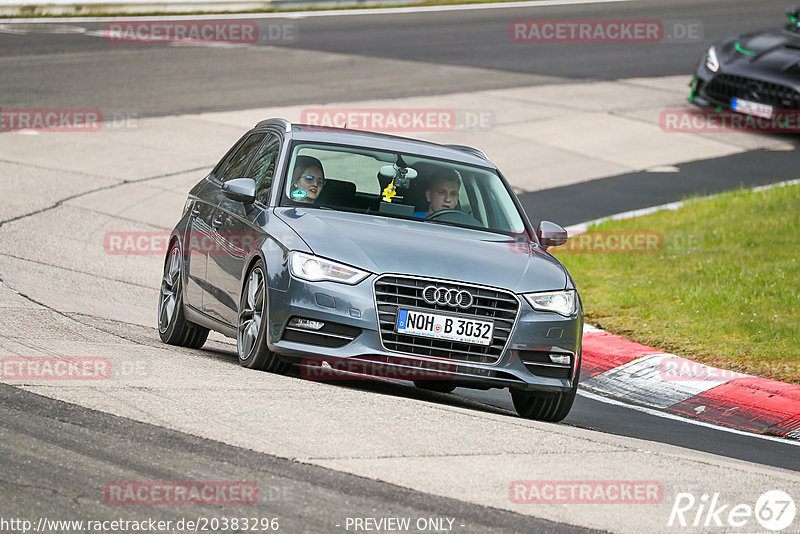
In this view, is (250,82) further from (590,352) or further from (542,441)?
(542,441)

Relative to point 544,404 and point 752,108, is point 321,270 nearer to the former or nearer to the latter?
point 544,404

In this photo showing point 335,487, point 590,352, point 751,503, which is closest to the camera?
point 335,487

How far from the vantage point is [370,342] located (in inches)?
299

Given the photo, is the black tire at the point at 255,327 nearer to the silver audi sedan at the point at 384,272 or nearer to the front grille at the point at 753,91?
the silver audi sedan at the point at 384,272

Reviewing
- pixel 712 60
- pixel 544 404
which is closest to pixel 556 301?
pixel 544 404

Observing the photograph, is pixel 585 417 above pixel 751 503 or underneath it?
underneath

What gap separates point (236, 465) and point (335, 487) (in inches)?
18.7

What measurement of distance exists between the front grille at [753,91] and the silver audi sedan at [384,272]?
481 inches

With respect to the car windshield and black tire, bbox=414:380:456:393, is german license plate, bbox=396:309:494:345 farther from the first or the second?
A: black tire, bbox=414:380:456:393

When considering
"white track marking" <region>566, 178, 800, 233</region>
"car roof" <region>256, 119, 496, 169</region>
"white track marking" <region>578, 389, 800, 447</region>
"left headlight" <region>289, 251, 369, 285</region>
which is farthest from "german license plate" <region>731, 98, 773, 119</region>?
"left headlight" <region>289, 251, 369, 285</region>

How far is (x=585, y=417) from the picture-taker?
29.3ft

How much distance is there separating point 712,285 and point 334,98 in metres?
10.6

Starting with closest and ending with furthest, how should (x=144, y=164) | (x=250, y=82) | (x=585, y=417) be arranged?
1. (x=585, y=417)
2. (x=144, y=164)
3. (x=250, y=82)

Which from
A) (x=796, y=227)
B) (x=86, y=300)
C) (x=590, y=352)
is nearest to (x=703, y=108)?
(x=796, y=227)
